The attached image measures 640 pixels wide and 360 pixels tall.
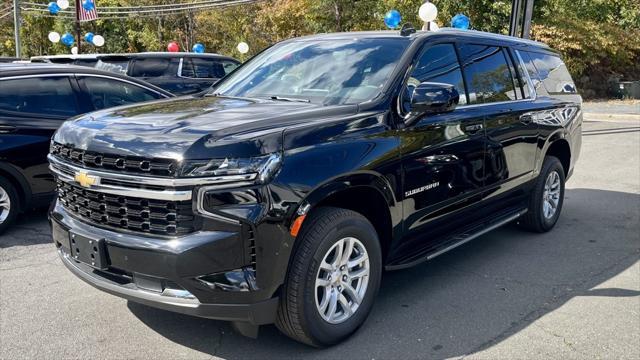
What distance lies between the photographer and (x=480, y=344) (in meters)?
3.62

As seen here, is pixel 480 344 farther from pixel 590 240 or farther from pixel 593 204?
pixel 593 204

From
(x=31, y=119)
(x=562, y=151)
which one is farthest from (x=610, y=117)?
(x=31, y=119)

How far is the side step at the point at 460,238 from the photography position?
405cm

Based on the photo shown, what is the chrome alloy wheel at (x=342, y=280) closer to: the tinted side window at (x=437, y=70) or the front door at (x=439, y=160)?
the front door at (x=439, y=160)

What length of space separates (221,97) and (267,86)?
1.18 feet

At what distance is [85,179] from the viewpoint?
3.24 meters

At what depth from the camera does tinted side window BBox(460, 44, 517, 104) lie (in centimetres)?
472

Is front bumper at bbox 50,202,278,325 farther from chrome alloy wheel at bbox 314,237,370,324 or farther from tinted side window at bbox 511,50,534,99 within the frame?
tinted side window at bbox 511,50,534,99

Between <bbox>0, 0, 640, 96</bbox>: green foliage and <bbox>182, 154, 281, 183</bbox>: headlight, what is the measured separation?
21.6m

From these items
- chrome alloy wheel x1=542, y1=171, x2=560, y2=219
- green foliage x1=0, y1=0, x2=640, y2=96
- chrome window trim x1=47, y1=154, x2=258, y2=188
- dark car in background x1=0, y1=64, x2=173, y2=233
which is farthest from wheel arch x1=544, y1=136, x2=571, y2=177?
green foliage x1=0, y1=0, x2=640, y2=96

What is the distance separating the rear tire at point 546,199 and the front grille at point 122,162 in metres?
4.04

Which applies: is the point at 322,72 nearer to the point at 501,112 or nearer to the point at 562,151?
the point at 501,112

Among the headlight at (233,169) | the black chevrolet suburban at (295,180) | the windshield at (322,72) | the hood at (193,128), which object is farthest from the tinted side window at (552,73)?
the headlight at (233,169)

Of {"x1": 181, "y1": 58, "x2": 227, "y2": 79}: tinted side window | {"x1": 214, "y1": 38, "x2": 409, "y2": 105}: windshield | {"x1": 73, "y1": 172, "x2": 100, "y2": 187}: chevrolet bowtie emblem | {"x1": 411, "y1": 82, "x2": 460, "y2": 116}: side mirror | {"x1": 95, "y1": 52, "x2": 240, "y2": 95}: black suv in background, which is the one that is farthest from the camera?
{"x1": 181, "y1": 58, "x2": 227, "y2": 79}: tinted side window
